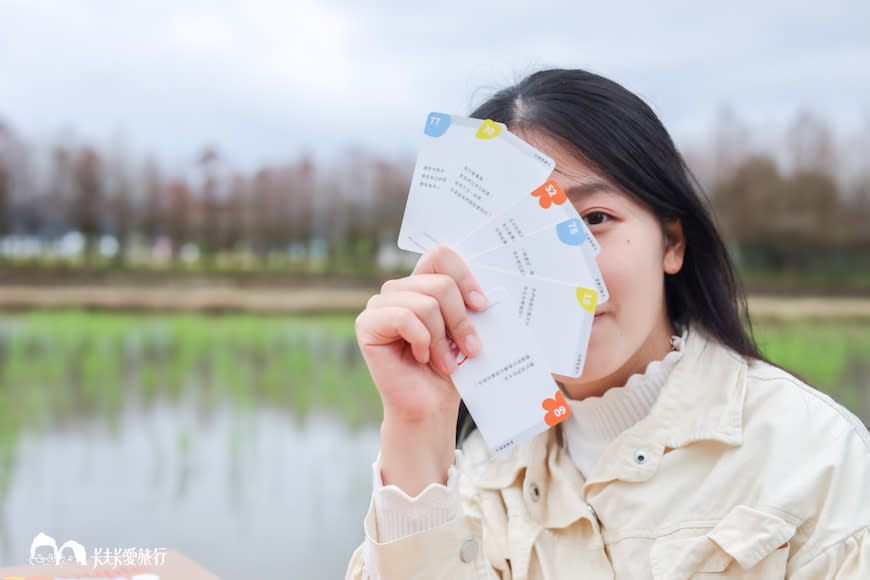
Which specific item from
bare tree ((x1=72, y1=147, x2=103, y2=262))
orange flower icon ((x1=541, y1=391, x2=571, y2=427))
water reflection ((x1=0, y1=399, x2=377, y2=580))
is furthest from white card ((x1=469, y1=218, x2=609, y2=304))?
bare tree ((x1=72, y1=147, x2=103, y2=262))

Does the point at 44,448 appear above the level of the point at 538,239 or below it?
below

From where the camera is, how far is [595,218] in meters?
0.82

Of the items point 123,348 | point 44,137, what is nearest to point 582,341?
point 123,348

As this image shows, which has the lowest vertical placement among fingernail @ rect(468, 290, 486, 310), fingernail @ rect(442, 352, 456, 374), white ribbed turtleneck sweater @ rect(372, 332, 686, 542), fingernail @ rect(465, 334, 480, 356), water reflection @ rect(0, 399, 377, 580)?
water reflection @ rect(0, 399, 377, 580)

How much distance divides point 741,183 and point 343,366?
1398 mm

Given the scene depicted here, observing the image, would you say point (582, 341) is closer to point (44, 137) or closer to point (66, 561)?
point (66, 561)

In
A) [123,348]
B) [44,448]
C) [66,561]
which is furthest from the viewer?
[123,348]

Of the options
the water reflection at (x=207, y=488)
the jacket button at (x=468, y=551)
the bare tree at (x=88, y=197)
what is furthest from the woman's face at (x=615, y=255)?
the bare tree at (x=88, y=197)

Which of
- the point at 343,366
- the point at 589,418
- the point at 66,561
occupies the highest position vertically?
the point at 589,418

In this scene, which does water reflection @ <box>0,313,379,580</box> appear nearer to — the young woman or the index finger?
the young woman

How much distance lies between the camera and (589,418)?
3.06ft

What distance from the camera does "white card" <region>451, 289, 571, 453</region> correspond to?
73 cm

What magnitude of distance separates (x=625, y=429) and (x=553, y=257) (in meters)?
0.29

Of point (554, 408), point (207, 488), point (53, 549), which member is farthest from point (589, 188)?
point (207, 488)
